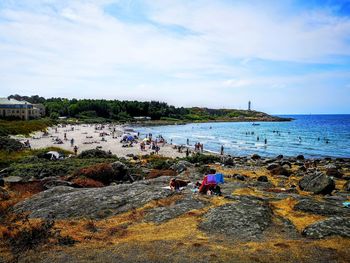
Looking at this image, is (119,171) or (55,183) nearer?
(55,183)

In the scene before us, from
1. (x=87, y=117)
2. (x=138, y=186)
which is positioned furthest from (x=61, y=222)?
(x=87, y=117)

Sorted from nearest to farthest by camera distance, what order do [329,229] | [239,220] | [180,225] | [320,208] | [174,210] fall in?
[329,229] → [239,220] → [180,225] → [174,210] → [320,208]

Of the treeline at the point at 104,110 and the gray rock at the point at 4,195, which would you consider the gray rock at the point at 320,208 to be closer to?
the gray rock at the point at 4,195

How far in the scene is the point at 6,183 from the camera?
23.2m

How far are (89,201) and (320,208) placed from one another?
Result: 10672mm

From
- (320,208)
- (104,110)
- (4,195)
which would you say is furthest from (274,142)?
(104,110)

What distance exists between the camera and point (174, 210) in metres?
14.5

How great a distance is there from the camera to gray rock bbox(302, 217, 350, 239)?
11.6 m

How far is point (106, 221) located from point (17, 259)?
4604 millimetres

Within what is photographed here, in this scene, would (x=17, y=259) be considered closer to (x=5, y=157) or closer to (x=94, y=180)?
(x=94, y=180)

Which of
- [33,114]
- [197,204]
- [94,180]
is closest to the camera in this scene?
[197,204]

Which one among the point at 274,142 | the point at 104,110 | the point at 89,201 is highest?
the point at 104,110

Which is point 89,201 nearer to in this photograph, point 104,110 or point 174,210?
point 174,210

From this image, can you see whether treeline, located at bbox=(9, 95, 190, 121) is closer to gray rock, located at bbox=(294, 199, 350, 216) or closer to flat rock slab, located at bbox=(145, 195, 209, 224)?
flat rock slab, located at bbox=(145, 195, 209, 224)
